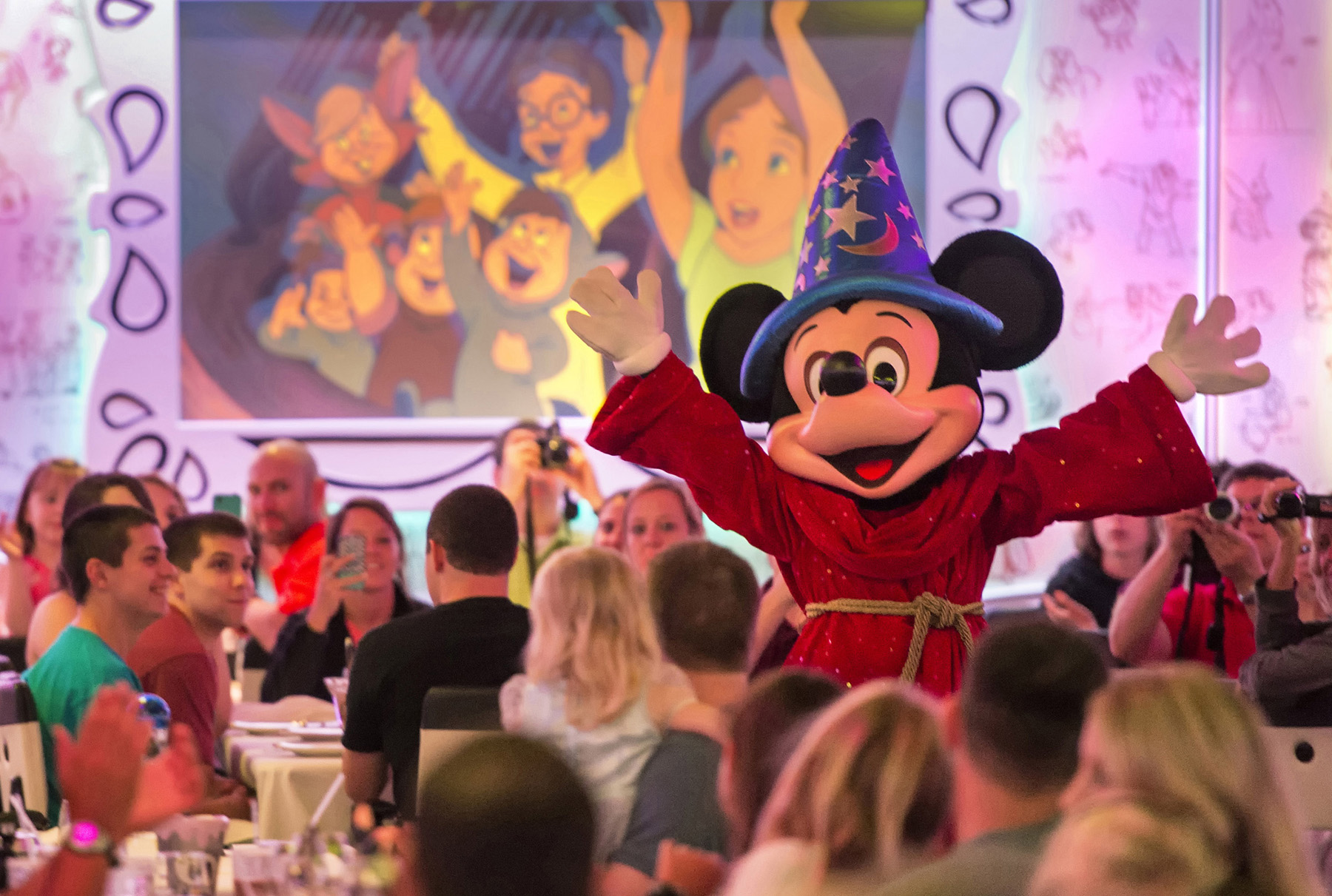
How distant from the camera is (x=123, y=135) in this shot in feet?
19.1

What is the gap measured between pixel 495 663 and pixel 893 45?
12.0 ft

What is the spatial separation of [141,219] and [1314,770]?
15.2 ft

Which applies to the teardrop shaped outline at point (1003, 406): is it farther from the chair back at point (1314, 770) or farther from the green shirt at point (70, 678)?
the green shirt at point (70, 678)

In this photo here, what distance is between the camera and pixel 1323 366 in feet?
18.8

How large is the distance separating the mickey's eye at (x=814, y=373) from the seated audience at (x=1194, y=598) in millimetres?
1399

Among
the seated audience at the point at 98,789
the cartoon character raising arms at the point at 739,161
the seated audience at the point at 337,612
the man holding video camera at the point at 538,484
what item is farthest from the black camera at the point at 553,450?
the seated audience at the point at 98,789

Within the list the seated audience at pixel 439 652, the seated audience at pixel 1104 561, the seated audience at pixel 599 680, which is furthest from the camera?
the seated audience at pixel 1104 561

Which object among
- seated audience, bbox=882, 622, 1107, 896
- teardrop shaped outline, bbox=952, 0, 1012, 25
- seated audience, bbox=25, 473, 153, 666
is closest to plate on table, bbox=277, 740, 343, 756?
seated audience, bbox=25, 473, 153, 666

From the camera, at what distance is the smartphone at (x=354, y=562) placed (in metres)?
4.09

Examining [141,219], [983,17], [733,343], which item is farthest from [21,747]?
[983,17]

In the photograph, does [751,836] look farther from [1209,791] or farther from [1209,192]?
[1209,192]

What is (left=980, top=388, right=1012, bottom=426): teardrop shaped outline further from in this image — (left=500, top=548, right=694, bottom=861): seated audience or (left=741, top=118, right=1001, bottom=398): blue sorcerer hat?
(left=500, top=548, right=694, bottom=861): seated audience

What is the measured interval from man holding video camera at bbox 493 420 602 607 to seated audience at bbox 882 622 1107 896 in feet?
9.69

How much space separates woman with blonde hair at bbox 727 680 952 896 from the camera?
137 cm
